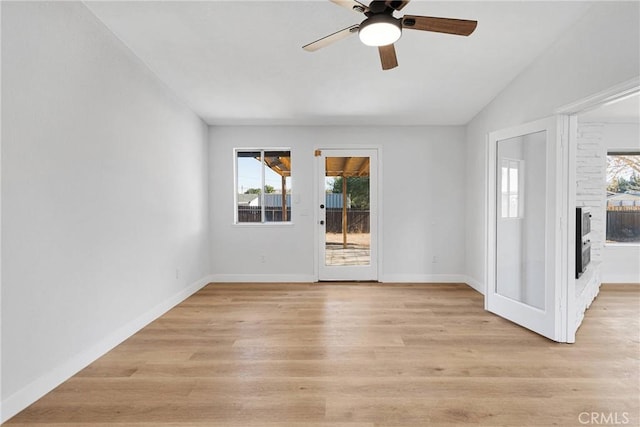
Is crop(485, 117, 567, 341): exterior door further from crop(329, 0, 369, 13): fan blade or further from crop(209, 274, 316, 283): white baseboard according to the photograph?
crop(209, 274, 316, 283): white baseboard

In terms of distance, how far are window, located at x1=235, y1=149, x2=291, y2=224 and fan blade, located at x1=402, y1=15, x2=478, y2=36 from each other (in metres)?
3.21

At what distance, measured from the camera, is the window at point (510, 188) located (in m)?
3.26

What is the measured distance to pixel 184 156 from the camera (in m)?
4.03

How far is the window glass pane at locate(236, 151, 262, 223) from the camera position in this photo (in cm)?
495

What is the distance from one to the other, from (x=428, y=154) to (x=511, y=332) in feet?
8.98

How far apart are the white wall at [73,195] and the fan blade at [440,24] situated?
7.60 feet

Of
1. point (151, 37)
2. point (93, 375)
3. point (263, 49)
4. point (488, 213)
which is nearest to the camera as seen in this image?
point (93, 375)

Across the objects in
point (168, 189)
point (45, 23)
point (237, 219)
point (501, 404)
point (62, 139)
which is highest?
point (45, 23)

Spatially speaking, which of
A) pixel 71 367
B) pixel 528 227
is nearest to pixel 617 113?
pixel 528 227

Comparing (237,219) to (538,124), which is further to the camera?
(237,219)

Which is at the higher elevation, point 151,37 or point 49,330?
point 151,37

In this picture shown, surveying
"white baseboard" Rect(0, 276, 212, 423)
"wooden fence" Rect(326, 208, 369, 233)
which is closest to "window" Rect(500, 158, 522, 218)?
"wooden fence" Rect(326, 208, 369, 233)

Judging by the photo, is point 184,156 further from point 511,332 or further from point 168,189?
point 511,332

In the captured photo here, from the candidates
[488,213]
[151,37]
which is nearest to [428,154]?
[488,213]
